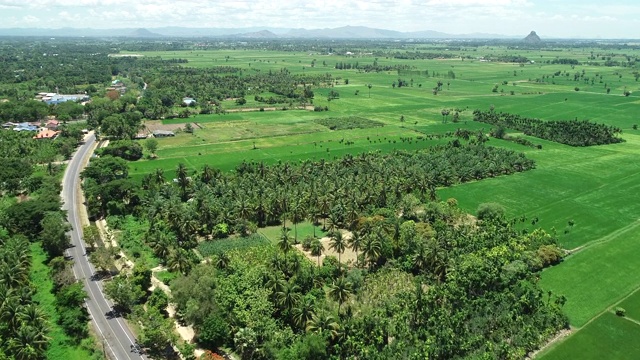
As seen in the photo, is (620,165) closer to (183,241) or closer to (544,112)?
(544,112)

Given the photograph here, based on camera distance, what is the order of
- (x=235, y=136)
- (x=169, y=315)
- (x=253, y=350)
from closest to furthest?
(x=253, y=350)
(x=169, y=315)
(x=235, y=136)

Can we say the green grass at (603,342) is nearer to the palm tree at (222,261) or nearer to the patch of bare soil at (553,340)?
the patch of bare soil at (553,340)

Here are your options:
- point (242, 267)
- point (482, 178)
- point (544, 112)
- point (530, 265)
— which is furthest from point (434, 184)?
point (544, 112)

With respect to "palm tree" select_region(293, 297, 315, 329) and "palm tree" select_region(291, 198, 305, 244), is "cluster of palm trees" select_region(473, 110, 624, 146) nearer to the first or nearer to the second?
"palm tree" select_region(291, 198, 305, 244)

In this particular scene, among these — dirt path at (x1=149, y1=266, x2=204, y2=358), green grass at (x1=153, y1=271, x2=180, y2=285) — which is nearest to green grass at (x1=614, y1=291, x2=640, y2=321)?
dirt path at (x1=149, y1=266, x2=204, y2=358)

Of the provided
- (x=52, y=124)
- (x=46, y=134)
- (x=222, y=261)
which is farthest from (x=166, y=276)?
(x=52, y=124)
